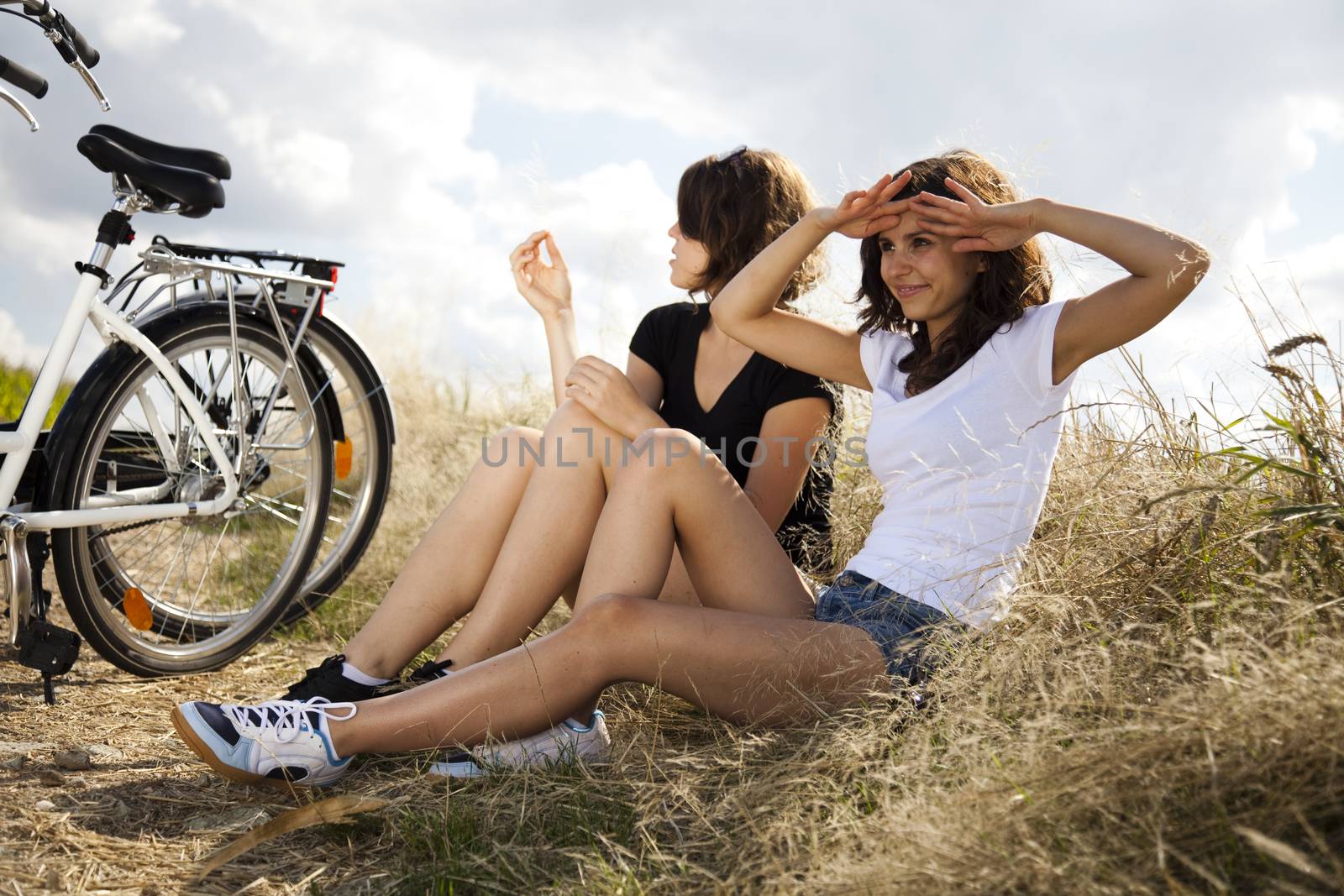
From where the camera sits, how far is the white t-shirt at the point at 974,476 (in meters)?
1.91

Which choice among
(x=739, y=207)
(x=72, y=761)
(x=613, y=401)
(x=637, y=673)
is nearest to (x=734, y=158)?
(x=739, y=207)

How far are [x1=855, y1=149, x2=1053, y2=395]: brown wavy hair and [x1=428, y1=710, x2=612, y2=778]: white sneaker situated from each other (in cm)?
90

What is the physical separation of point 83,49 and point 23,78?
0.17 meters

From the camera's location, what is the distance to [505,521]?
2.34m

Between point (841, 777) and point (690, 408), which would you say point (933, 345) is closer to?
point (690, 408)

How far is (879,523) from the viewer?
2070 mm

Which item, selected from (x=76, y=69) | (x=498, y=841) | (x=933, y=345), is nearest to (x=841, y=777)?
(x=498, y=841)

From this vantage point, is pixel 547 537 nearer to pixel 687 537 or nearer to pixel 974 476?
pixel 687 537

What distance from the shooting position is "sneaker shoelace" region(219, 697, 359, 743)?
1849mm

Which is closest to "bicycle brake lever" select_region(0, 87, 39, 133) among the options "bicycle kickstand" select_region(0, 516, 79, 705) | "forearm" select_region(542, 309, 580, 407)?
"bicycle kickstand" select_region(0, 516, 79, 705)

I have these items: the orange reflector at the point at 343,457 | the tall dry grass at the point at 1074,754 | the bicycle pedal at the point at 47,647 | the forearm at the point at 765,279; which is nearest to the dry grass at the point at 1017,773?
the tall dry grass at the point at 1074,754

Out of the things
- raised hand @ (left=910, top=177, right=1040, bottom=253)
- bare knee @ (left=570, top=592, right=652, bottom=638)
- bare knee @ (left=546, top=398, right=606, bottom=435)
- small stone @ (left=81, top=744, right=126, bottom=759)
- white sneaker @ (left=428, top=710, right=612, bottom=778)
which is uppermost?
raised hand @ (left=910, top=177, right=1040, bottom=253)

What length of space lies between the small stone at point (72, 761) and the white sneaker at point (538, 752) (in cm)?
77

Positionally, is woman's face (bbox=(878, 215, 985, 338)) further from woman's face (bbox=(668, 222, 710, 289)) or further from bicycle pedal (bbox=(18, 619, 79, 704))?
bicycle pedal (bbox=(18, 619, 79, 704))
